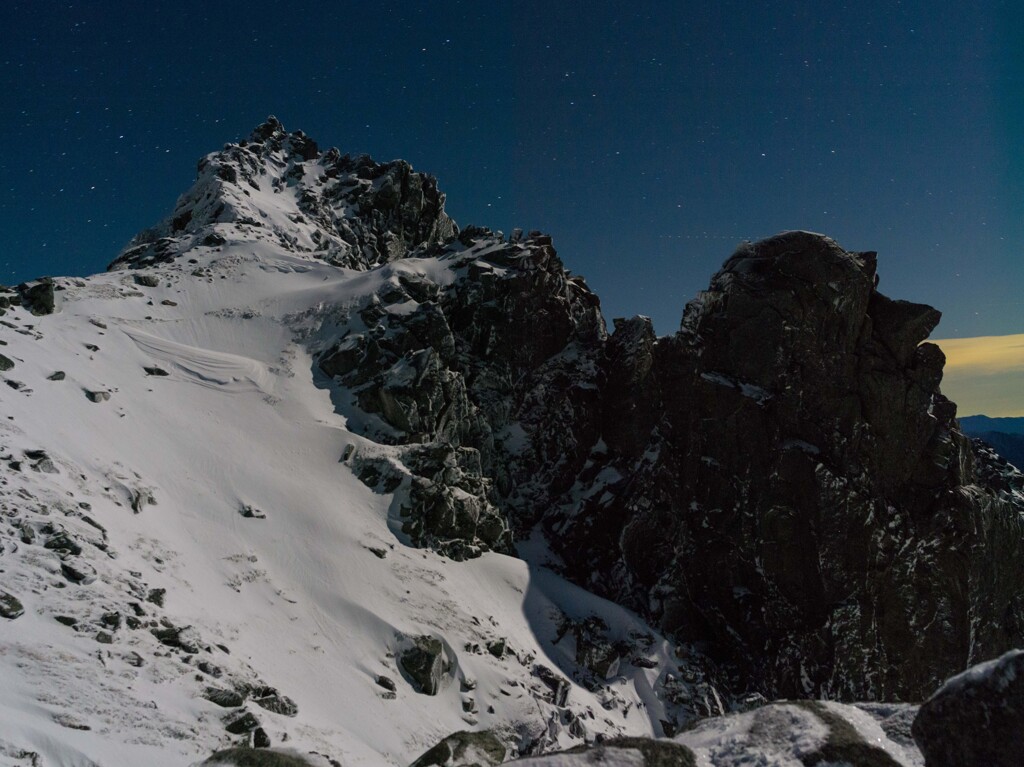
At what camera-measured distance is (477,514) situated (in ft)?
163

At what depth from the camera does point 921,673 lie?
50.0 metres

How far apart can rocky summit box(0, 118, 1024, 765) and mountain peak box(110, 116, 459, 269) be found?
1.46 meters

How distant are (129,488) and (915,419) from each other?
6119cm

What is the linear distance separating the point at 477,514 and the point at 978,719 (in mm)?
43747

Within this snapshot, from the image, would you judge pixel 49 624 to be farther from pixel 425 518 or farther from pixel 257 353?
pixel 257 353

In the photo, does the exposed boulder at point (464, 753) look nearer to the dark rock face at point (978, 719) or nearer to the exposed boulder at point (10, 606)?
the dark rock face at point (978, 719)


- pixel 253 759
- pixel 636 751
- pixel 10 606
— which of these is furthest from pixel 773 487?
pixel 10 606

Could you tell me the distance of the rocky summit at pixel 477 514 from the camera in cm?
1836

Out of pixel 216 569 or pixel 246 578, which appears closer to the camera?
pixel 216 569

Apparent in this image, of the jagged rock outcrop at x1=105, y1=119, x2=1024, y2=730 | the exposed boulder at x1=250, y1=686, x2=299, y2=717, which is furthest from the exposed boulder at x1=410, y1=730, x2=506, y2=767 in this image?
the jagged rock outcrop at x1=105, y1=119, x2=1024, y2=730

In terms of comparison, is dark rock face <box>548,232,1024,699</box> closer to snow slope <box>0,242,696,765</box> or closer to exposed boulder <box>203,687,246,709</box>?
snow slope <box>0,242,696,765</box>

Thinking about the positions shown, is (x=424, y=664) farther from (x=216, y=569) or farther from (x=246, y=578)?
(x=216, y=569)

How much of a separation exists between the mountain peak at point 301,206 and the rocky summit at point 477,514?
4.79 feet

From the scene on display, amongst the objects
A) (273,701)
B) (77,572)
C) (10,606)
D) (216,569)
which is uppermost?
(77,572)
